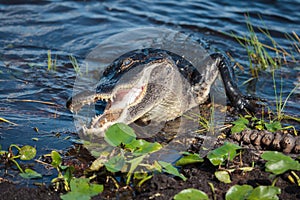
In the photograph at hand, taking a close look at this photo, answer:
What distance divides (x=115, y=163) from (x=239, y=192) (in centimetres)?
79

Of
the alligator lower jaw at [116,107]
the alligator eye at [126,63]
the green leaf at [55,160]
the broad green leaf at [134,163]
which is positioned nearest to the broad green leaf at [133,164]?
the broad green leaf at [134,163]

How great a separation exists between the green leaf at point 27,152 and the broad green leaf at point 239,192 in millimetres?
1347

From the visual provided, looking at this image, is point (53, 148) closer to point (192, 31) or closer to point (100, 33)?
point (100, 33)

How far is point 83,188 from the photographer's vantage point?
284 centimetres

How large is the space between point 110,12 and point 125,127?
4.87 metres

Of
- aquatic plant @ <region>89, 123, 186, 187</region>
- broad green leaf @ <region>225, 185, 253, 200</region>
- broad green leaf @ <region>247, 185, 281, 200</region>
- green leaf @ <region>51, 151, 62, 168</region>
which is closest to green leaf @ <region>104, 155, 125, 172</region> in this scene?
aquatic plant @ <region>89, 123, 186, 187</region>

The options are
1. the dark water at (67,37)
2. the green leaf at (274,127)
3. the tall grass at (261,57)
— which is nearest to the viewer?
the green leaf at (274,127)

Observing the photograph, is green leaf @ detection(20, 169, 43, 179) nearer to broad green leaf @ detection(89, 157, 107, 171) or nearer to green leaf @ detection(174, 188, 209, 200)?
broad green leaf @ detection(89, 157, 107, 171)

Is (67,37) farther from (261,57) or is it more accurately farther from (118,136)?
(118,136)

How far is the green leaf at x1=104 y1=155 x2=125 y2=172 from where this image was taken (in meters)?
2.95

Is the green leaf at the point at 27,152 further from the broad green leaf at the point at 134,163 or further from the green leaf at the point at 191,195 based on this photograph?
the green leaf at the point at 191,195

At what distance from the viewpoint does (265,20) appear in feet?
25.2

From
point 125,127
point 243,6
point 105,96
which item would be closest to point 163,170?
point 125,127

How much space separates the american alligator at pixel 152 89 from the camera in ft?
12.5
